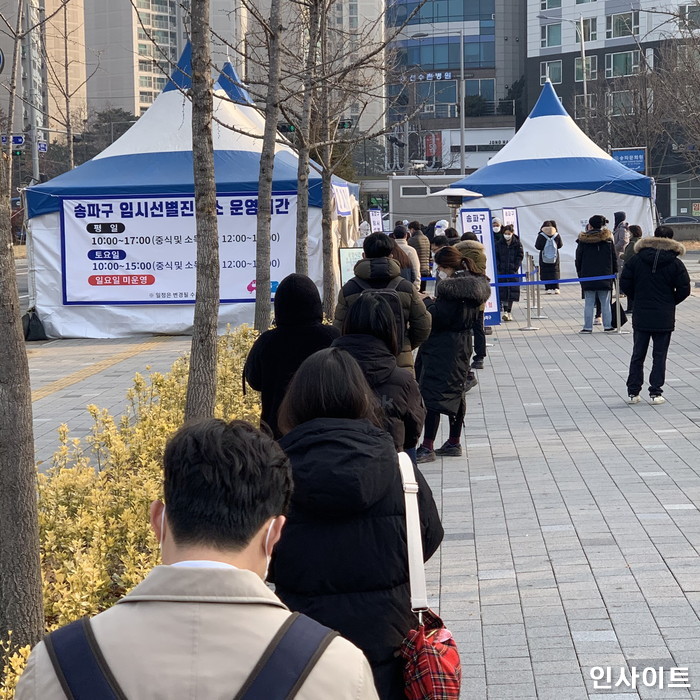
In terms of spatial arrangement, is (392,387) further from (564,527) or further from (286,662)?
(286,662)

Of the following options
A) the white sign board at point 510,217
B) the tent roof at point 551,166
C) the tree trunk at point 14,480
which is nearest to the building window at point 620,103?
the tent roof at point 551,166

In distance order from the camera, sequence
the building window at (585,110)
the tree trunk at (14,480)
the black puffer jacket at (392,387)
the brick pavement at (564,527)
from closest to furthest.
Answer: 1. the tree trunk at (14,480)
2. the brick pavement at (564,527)
3. the black puffer jacket at (392,387)
4. the building window at (585,110)

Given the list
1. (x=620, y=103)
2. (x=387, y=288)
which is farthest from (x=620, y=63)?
(x=387, y=288)

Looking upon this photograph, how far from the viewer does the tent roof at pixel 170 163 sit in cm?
1769

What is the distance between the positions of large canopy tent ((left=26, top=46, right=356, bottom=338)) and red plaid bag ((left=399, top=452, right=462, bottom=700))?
14.7m

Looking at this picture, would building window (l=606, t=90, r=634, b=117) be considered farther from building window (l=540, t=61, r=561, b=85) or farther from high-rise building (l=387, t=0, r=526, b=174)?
high-rise building (l=387, t=0, r=526, b=174)

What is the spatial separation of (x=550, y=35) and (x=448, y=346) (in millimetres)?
69036

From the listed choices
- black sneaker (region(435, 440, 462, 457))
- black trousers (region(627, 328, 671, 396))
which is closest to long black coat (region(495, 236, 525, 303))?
black trousers (region(627, 328, 671, 396))

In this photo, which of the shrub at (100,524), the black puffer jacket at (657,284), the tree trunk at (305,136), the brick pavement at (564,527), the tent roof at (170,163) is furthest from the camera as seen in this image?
the tent roof at (170,163)

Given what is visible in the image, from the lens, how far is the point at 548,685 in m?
4.44

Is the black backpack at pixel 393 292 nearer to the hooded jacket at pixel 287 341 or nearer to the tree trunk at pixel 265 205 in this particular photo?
the hooded jacket at pixel 287 341

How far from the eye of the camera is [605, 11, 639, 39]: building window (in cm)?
6531

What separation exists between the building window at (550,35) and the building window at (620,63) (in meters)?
5.72

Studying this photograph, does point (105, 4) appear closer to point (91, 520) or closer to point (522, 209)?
point (522, 209)
